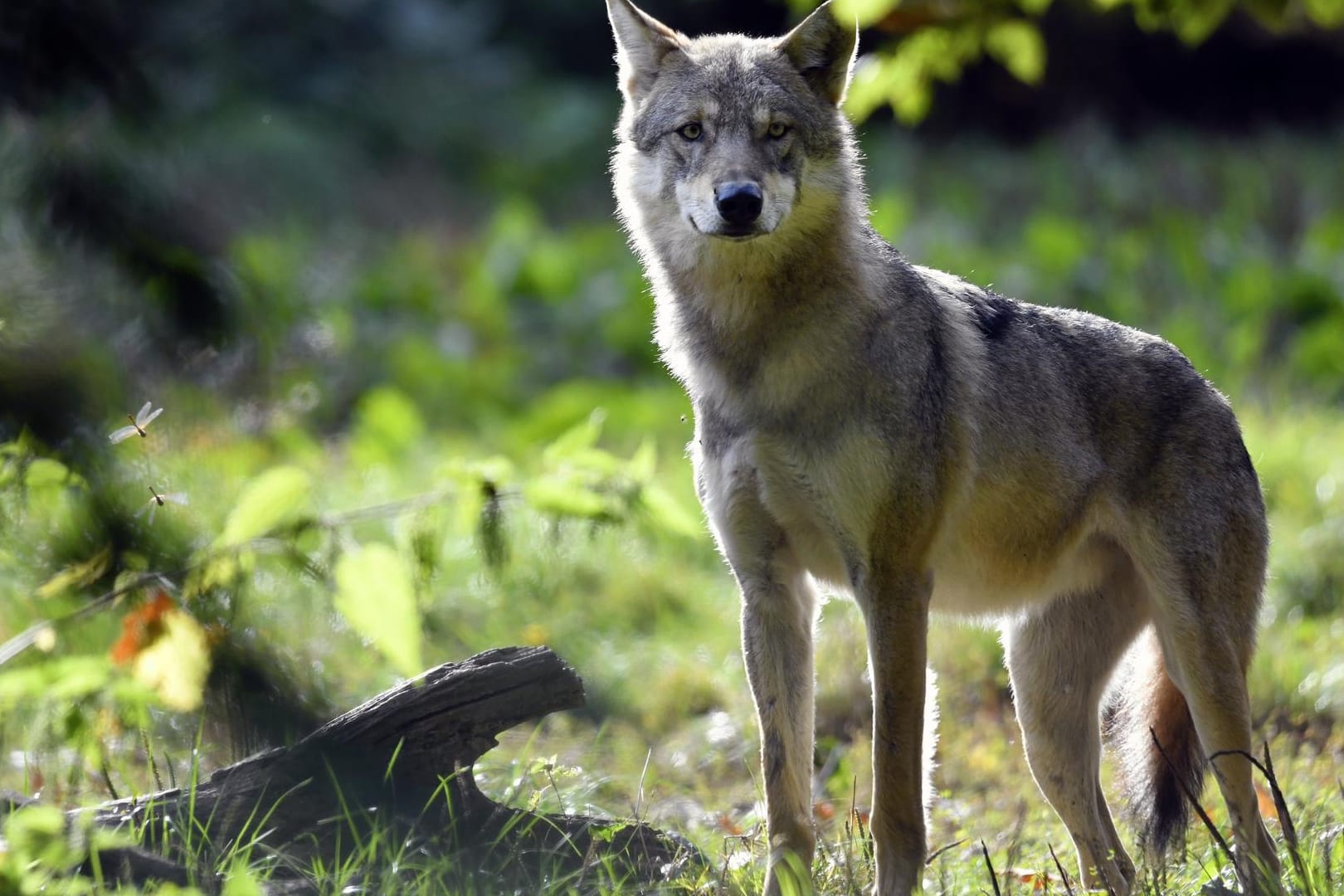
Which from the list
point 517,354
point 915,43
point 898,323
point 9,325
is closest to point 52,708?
point 9,325

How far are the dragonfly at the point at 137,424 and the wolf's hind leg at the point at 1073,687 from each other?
3273mm

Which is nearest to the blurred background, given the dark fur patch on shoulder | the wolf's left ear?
the wolf's left ear

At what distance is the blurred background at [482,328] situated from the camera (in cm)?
197

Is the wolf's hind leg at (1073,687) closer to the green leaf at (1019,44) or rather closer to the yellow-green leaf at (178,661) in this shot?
the green leaf at (1019,44)

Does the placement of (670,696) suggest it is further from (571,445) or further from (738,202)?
(571,445)

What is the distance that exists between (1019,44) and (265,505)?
3.21 metres

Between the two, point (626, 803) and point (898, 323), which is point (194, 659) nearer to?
point (898, 323)

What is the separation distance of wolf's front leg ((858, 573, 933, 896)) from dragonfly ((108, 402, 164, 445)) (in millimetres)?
2263

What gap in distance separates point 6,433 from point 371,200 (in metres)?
15.1

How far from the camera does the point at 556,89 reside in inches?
761

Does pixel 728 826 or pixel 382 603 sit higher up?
pixel 382 603

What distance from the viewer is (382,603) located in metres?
2.14

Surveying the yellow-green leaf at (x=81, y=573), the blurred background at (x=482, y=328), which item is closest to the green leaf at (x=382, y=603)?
the blurred background at (x=482, y=328)

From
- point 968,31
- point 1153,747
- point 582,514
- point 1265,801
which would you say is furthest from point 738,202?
point 1265,801
